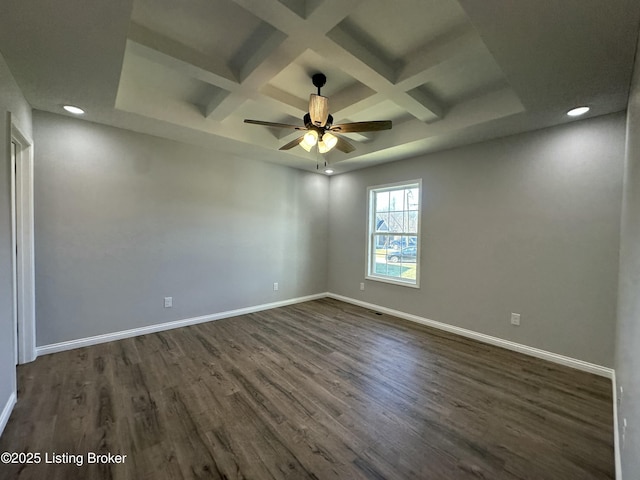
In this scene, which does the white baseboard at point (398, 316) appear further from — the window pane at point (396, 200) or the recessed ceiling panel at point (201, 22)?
the recessed ceiling panel at point (201, 22)

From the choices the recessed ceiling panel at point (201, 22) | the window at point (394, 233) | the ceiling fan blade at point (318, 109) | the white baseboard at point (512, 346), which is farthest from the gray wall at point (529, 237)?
the recessed ceiling panel at point (201, 22)

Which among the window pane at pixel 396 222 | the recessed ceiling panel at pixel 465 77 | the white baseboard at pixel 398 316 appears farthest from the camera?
the window pane at pixel 396 222

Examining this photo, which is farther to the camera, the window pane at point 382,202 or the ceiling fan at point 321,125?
the window pane at point 382,202

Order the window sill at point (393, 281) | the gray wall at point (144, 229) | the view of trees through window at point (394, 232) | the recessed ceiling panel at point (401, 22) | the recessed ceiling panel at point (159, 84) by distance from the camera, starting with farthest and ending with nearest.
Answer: the view of trees through window at point (394, 232) < the window sill at point (393, 281) < the gray wall at point (144, 229) < the recessed ceiling panel at point (159, 84) < the recessed ceiling panel at point (401, 22)

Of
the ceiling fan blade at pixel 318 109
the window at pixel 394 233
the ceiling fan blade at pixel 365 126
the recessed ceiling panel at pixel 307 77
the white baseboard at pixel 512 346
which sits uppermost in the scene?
the recessed ceiling panel at pixel 307 77

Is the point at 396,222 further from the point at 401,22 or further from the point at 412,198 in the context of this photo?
the point at 401,22

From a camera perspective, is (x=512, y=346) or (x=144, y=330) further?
(x=144, y=330)

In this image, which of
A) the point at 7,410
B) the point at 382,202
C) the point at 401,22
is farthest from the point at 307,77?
the point at 7,410

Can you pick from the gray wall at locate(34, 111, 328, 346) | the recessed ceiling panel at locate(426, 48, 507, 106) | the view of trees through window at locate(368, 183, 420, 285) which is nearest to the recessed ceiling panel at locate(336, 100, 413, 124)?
the recessed ceiling panel at locate(426, 48, 507, 106)

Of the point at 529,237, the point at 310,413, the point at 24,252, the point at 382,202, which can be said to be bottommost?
the point at 310,413

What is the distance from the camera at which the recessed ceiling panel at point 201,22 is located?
175 centimetres

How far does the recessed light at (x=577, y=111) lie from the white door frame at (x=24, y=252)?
16.8 feet

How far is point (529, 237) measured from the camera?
302 cm

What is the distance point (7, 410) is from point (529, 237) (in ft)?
15.8
